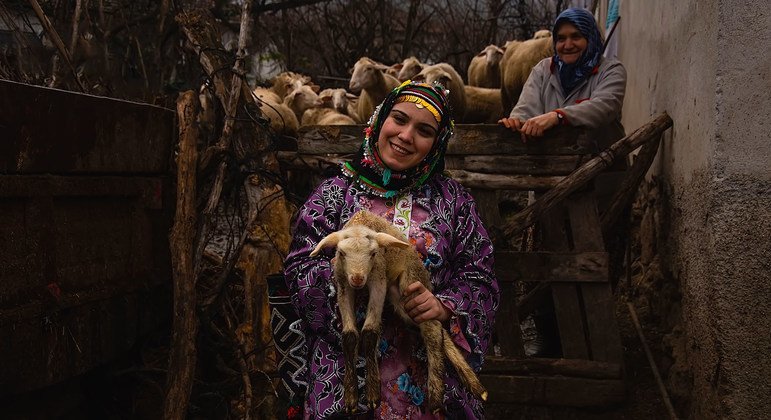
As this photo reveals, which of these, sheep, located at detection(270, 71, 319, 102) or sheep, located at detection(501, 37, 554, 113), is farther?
sheep, located at detection(270, 71, 319, 102)

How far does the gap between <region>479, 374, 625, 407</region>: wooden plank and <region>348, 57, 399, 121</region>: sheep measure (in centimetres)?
598

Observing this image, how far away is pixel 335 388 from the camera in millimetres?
2324

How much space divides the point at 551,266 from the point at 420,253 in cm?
172

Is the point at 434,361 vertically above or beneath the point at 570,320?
above

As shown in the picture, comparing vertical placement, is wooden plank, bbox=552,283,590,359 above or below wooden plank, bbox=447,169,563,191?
below

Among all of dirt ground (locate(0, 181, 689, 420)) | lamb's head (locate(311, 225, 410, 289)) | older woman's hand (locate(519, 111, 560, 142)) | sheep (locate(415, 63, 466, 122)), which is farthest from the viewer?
sheep (locate(415, 63, 466, 122))

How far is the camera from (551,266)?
3939mm

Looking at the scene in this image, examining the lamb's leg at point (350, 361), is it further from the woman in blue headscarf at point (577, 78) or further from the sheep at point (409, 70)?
the sheep at point (409, 70)

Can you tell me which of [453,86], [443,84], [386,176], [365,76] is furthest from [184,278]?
[365,76]

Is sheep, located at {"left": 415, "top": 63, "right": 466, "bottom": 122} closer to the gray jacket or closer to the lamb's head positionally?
the gray jacket

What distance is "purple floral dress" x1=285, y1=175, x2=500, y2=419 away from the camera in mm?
2326

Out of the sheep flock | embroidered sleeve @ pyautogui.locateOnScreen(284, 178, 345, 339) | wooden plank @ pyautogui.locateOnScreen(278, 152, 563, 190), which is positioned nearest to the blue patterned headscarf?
wooden plank @ pyautogui.locateOnScreen(278, 152, 563, 190)

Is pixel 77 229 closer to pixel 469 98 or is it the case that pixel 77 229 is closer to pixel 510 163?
pixel 510 163

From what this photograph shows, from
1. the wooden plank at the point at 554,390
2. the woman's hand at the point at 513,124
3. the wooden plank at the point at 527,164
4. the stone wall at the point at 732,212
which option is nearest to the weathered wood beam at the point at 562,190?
the wooden plank at the point at 527,164
